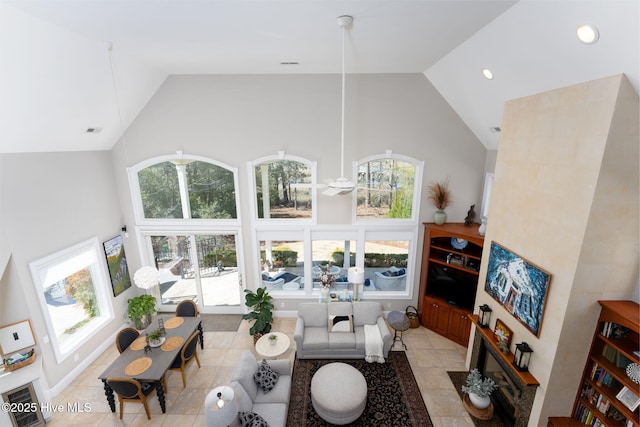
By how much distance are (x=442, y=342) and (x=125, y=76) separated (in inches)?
341

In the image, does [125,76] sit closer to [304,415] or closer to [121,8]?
[121,8]

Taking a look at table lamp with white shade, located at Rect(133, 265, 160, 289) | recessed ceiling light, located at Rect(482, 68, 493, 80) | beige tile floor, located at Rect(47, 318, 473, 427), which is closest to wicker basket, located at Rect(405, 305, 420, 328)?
beige tile floor, located at Rect(47, 318, 473, 427)

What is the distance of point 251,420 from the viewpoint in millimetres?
4105

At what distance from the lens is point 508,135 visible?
15.5 ft

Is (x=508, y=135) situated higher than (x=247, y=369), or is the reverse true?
(x=508, y=135)

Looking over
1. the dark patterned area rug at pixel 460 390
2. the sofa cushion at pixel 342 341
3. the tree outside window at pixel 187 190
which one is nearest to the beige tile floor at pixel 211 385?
the dark patterned area rug at pixel 460 390

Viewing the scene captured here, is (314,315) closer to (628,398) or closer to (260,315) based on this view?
(260,315)

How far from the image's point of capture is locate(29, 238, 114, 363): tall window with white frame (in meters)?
5.46

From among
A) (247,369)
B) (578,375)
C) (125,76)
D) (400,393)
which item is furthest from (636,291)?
(125,76)

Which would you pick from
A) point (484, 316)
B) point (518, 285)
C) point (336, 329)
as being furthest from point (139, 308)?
point (518, 285)

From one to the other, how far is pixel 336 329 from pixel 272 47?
5.72 metres

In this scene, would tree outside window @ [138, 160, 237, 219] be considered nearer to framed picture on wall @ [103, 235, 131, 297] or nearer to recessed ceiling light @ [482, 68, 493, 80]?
framed picture on wall @ [103, 235, 131, 297]

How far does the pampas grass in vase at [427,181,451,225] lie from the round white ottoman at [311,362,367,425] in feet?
12.8

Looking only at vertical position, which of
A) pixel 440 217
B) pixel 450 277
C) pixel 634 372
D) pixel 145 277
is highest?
pixel 440 217
